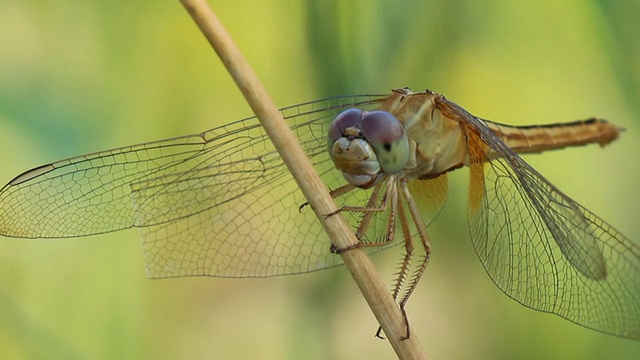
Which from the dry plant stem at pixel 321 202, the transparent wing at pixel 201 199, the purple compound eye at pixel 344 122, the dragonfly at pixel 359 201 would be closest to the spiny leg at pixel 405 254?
the dragonfly at pixel 359 201

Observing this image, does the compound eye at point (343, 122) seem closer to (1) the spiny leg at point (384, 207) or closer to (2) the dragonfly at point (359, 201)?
(2) the dragonfly at point (359, 201)

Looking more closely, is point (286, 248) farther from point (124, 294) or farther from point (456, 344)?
point (456, 344)

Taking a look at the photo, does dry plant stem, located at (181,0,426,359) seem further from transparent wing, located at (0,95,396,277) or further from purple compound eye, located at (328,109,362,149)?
transparent wing, located at (0,95,396,277)

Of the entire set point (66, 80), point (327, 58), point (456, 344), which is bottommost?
point (456, 344)

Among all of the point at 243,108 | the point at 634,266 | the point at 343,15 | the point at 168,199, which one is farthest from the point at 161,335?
the point at 634,266

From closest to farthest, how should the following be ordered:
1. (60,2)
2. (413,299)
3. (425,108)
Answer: (425,108), (60,2), (413,299)

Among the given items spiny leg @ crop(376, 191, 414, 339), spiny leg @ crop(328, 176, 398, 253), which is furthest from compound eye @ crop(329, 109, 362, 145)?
spiny leg @ crop(376, 191, 414, 339)
